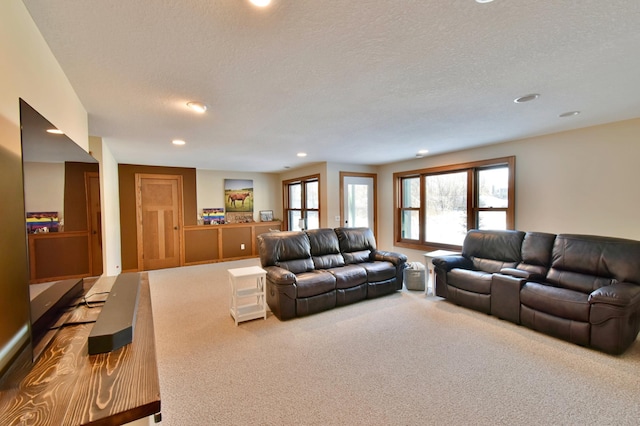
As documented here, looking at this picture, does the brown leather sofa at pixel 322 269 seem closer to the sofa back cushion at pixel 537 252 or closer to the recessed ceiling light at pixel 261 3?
the sofa back cushion at pixel 537 252

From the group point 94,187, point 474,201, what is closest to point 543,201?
point 474,201

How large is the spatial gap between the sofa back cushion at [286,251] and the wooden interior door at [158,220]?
3517 millimetres

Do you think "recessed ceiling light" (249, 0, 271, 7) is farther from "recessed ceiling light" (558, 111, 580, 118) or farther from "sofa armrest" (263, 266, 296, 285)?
"recessed ceiling light" (558, 111, 580, 118)

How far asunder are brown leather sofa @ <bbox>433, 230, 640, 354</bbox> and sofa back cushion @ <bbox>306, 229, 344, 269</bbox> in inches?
58.6

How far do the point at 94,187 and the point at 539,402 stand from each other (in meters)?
3.38

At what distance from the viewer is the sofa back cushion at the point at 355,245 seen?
4512mm

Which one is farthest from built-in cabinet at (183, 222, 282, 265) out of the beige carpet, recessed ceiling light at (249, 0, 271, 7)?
recessed ceiling light at (249, 0, 271, 7)

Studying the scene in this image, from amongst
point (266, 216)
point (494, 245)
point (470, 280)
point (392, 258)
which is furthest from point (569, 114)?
point (266, 216)

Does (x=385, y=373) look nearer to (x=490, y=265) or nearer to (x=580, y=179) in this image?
(x=490, y=265)

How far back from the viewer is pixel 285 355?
2564 millimetres

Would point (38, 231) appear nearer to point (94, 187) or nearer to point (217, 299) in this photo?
point (94, 187)

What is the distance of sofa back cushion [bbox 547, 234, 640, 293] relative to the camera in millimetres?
2834

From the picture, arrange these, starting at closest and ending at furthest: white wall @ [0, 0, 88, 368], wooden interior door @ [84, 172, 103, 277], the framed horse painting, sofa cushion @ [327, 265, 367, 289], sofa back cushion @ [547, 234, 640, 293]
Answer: white wall @ [0, 0, 88, 368] → wooden interior door @ [84, 172, 103, 277] → sofa back cushion @ [547, 234, 640, 293] → sofa cushion @ [327, 265, 367, 289] → the framed horse painting

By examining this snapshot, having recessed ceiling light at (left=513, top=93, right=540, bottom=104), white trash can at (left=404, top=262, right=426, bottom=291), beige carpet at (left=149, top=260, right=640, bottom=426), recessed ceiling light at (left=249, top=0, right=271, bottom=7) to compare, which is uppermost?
recessed ceiling light at (left=513, top=93, right=540, bottom=104)
